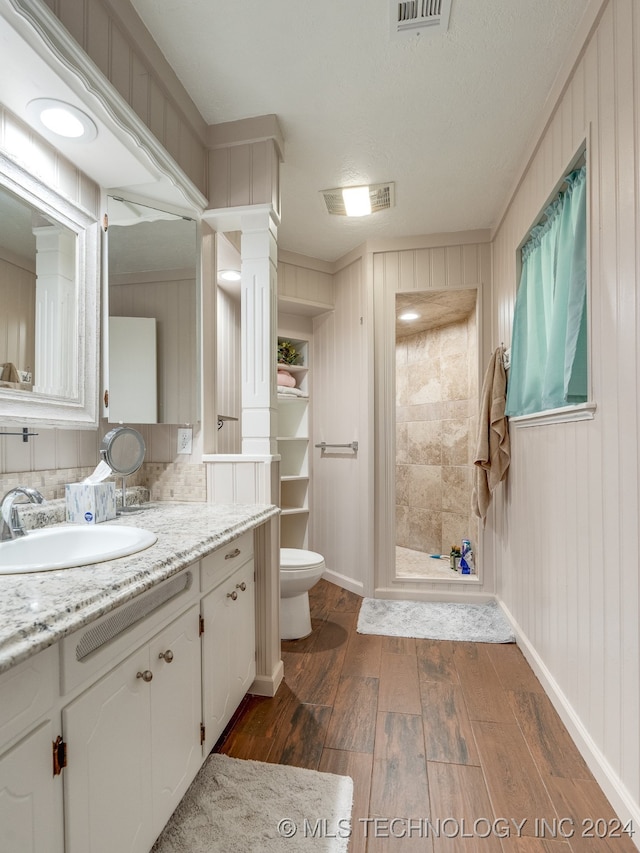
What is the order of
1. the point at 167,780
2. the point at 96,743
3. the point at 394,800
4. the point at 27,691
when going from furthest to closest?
the point at 394,800 → the point at 167,780 → the point at 96,743 → the point at 27,691

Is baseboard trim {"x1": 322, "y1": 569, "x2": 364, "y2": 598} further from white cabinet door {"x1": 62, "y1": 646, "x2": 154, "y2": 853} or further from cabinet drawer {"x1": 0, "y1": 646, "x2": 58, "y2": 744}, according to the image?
cabinet drawer {"x1": 0, "y1": 646, "x2": 58, "y2": 744}

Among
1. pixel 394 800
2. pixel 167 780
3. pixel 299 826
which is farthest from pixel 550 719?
pixel 167 780

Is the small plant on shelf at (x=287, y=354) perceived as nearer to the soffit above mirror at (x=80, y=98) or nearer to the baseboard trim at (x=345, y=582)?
the baseboard trim at (x=345, y=582)

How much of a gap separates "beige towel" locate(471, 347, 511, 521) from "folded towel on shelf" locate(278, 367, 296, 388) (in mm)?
1523

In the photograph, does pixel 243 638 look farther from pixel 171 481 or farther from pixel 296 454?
pixel 296 454

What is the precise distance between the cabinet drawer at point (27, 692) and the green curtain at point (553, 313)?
1724 millimetres

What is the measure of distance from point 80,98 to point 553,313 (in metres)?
1.83

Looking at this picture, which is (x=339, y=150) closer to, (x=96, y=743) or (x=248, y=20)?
(x=248, y=20)

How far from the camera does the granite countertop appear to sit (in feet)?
2.23

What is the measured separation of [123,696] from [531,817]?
1253 mm

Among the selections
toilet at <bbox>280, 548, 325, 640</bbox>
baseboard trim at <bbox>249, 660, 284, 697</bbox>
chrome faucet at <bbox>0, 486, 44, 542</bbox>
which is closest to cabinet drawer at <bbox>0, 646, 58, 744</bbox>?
chrome faucet at <bbox>0, 486, 44, 542</bbox>

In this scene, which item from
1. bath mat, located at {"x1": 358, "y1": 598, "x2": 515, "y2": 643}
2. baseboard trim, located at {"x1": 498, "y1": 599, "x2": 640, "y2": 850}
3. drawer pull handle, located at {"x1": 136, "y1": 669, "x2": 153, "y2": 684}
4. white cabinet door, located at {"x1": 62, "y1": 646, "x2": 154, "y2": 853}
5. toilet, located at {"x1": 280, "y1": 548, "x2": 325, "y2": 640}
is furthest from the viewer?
bath mat, located at {"x1": 358, "y1": 598, "x2": 515, "y2": 643}

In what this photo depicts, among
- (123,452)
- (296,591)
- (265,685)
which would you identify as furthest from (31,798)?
(296,591)

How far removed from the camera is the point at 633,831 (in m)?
1.25
